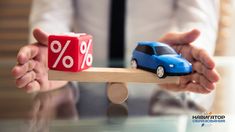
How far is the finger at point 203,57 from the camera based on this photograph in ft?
1.27

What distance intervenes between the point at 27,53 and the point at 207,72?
0.20m

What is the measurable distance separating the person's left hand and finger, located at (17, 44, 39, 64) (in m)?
0.15

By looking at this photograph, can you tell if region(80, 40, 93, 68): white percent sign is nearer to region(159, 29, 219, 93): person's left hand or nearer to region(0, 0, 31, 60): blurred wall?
region(159, 29, 219, 93): person's left hand

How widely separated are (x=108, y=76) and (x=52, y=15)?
210 mm

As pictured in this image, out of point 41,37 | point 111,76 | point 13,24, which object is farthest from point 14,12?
point 111,76

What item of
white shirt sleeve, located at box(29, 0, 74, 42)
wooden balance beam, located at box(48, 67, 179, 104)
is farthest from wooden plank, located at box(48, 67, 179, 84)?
white shirt sleeve, located at box(29, 0, 74, 42)

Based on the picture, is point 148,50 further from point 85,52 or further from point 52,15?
point 52,15

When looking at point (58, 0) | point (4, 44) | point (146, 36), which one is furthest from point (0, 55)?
point (146, 36)

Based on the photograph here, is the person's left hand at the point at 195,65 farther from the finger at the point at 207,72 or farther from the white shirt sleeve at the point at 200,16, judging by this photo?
the white shirt sleeve at the point at 200,16

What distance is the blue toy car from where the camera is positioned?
339mm

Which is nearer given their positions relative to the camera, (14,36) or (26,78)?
(26,78)

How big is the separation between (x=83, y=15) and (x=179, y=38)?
20 centimetres

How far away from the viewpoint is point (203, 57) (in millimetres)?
390

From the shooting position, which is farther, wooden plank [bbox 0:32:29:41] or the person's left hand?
wooden plank [bbox 0:32:29:41]
